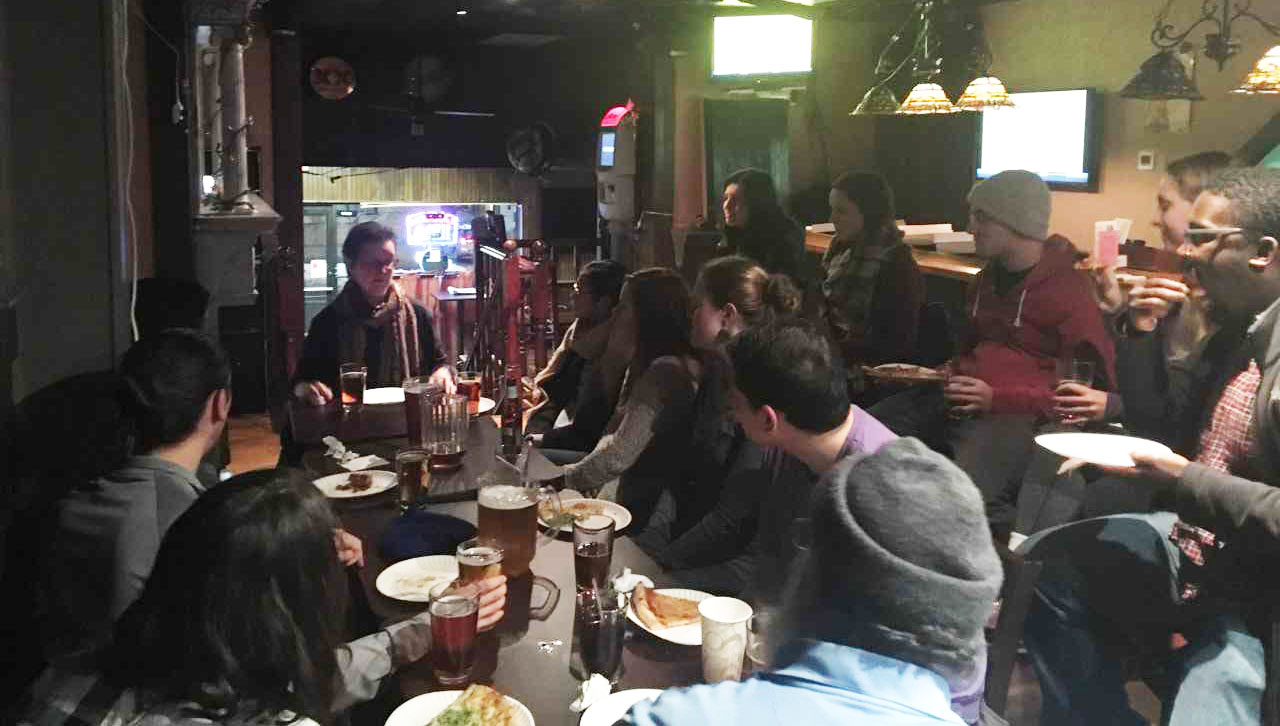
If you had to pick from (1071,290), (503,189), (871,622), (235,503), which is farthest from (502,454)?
(503,189)

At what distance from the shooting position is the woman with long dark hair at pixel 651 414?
2.93m

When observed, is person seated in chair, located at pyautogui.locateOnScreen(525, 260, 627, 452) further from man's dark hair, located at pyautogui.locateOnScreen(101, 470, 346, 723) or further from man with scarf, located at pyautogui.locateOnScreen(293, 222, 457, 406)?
man's dark hair, located at pyautogui.locateOnScreen(101, 470, 346, 723)

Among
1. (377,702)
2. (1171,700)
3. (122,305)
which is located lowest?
(1171,700)

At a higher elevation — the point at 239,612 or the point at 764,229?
the point at 764,229

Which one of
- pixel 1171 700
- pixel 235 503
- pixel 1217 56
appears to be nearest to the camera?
pixel 235 503

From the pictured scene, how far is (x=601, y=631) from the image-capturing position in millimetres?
1615

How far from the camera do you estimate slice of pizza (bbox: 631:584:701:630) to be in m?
1.81

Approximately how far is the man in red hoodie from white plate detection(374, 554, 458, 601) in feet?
5.77

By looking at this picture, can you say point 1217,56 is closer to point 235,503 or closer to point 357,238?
point 357,238

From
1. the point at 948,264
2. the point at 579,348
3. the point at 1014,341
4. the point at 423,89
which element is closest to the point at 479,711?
the point at 1014,341

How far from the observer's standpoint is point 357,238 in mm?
4105

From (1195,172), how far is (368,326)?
311cm

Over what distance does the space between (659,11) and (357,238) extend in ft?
13.5

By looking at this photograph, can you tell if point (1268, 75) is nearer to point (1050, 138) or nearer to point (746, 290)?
point (746, 290)
